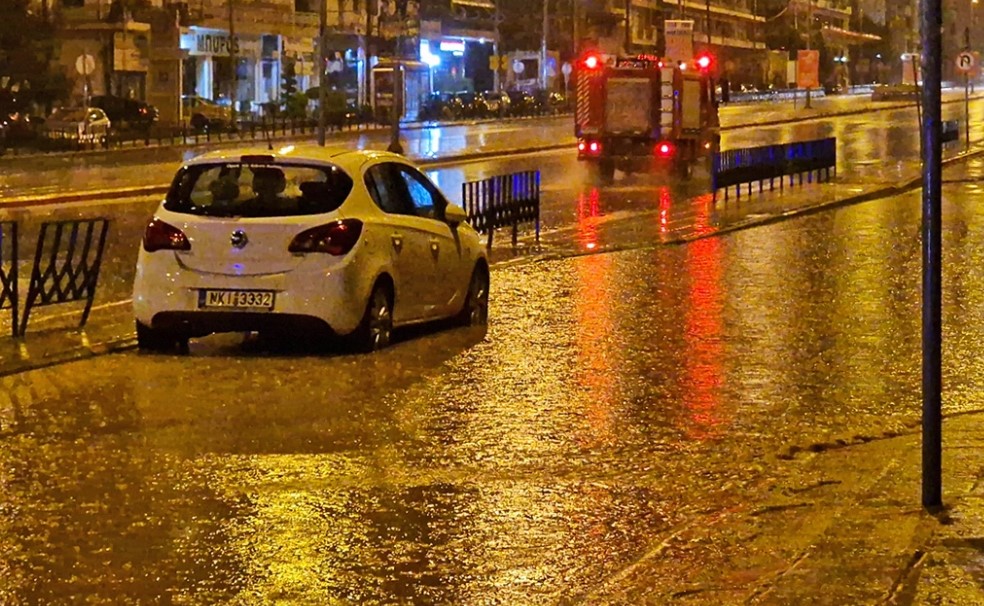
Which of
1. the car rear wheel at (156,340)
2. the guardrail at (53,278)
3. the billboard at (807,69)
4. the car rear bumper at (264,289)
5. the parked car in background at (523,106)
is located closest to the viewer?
the car rear bumper at (264,289)

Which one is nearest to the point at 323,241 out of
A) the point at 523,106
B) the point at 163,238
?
the point at 163,238

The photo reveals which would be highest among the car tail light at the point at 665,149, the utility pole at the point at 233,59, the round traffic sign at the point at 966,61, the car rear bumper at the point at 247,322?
the utility pole at the point at 233,59

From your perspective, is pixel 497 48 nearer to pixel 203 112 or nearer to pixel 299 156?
pixel 203 112

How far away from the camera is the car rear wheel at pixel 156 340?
39.4 feet

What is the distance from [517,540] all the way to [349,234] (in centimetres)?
499

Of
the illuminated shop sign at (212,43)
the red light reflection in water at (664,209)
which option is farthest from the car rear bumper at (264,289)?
the illuminated shop sign at (212,43)

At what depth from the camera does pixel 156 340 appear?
12.1 metres

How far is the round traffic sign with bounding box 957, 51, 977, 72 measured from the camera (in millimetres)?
41438

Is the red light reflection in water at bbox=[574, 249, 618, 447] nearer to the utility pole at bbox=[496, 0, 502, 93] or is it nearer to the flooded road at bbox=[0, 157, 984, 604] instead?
the flooded road at bbox=[0, 157, 984, 604]

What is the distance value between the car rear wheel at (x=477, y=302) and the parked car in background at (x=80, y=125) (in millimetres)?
38441

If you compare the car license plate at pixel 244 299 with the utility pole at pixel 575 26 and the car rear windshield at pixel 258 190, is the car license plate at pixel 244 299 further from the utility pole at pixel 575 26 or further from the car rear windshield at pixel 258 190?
the utility pole at pixel 575 26

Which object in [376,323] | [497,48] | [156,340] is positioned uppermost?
[497,48]

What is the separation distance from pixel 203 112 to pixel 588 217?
131 ft

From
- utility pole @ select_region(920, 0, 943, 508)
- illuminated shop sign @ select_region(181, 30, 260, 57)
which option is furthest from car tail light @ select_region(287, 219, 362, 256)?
illuminated shop sign @ select_region(181, 30, 260, 57)
